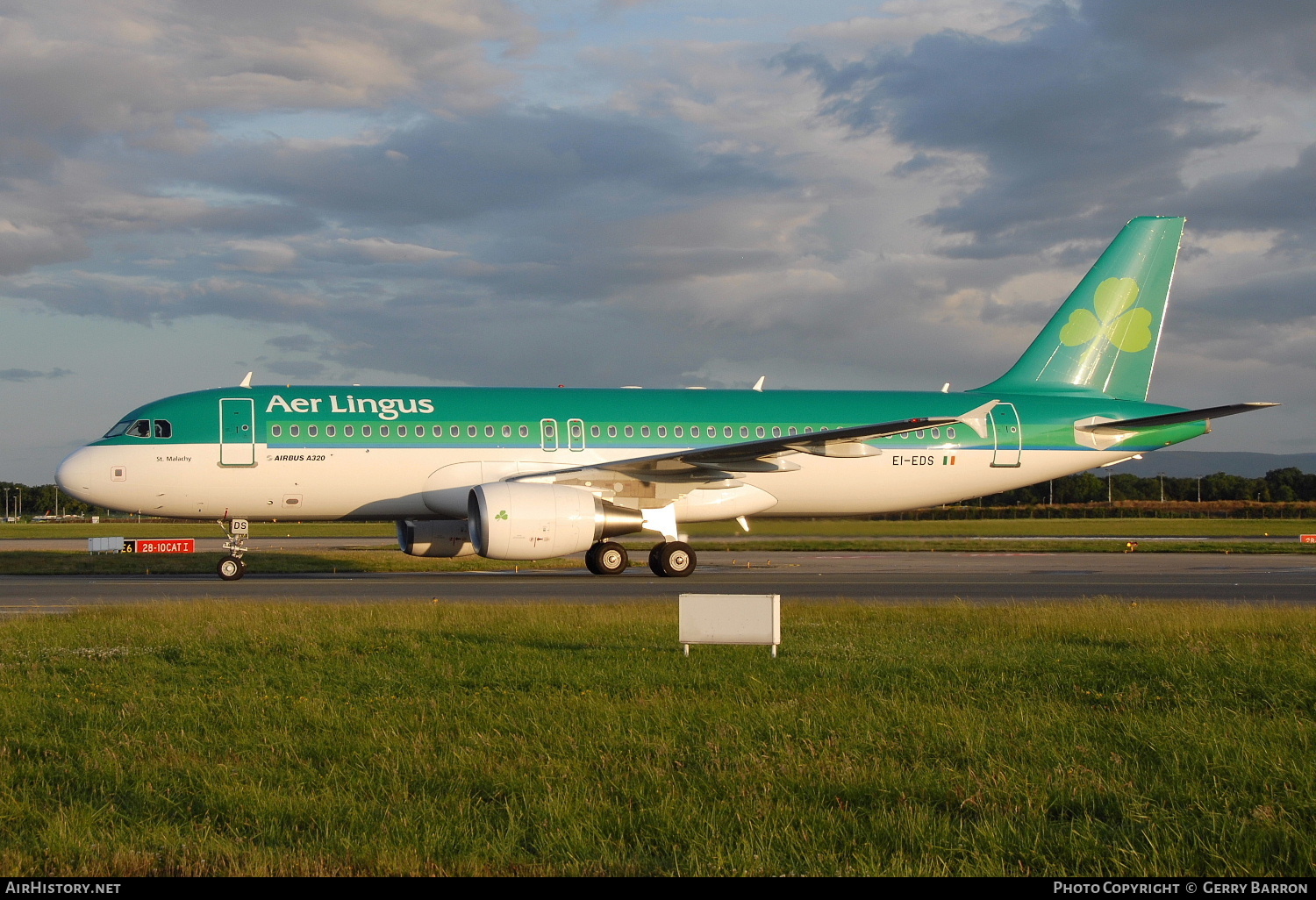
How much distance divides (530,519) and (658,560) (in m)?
3.95

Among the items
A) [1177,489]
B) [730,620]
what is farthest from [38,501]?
[730,620]

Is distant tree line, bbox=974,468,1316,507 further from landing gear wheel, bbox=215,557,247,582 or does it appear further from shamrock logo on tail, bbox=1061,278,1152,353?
landing gear wheel, bbox=215,557,247,582

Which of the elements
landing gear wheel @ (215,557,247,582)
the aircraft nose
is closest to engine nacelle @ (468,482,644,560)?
landing gear wheel @ (215,557,247,582)

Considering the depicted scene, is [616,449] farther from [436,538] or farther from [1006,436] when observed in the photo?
[1006,436]

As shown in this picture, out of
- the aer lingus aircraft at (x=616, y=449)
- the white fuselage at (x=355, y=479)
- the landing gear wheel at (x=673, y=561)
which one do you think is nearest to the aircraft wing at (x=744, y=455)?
the aer lingus aircraft at (x=616, y=449)

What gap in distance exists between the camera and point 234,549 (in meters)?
22.4

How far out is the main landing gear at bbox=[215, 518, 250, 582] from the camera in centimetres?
2192

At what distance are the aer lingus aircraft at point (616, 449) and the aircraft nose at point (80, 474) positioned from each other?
4 centimetres

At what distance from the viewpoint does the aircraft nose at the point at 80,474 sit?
2167 centimetres

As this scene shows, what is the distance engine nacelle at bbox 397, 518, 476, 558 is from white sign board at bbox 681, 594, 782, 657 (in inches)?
544

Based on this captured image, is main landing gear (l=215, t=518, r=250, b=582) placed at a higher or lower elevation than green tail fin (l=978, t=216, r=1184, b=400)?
lower

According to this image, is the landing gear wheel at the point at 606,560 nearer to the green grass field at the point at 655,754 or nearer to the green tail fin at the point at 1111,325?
the green tail fin at the point at 1111,325

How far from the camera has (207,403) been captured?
22344 millimetres

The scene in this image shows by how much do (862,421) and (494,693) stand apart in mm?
17922
